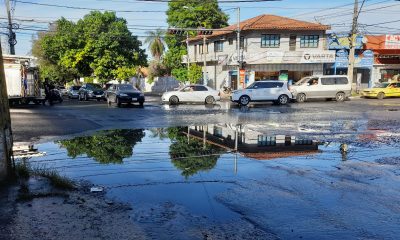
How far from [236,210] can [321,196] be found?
1.55 m

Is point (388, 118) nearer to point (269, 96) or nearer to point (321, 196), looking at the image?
point (269, 96)

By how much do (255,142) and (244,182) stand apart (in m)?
4.36

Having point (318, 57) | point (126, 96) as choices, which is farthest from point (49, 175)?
point (318, 57)

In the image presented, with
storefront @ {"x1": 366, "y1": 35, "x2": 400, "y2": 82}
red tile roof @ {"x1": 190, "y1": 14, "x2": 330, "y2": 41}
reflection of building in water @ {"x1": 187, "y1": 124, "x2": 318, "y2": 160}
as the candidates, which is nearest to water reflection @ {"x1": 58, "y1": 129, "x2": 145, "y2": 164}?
reflection of building in water @ {"x1": 187, "y1": 124, "x2": 318, "y2": 160}

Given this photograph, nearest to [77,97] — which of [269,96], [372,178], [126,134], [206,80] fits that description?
[206,80]

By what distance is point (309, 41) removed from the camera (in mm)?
41812

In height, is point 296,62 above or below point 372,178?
above

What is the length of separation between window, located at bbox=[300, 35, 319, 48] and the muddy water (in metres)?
31.5

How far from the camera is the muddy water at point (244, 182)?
196 inches

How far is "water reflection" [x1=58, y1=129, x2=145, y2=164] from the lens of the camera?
369 inches

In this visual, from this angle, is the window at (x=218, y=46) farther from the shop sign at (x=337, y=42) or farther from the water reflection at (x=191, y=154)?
the water reflection at (x=191, y=154)

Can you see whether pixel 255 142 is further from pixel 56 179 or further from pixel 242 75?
pixel 242 75

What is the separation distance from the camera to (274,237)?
15.1ft

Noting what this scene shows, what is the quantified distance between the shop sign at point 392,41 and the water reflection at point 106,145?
125 feet
